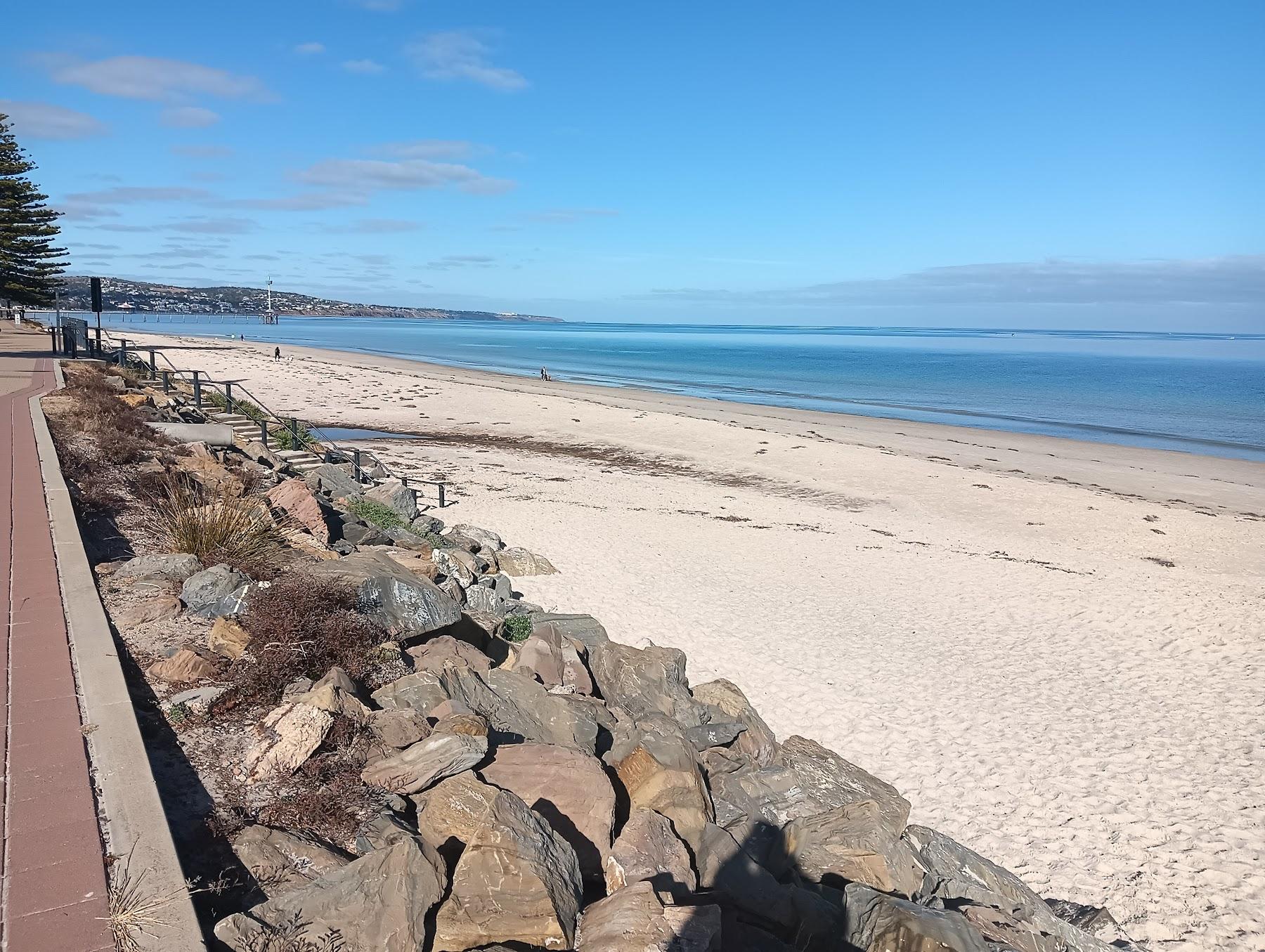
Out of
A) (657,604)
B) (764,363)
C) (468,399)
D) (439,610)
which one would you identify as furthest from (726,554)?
(764,363)

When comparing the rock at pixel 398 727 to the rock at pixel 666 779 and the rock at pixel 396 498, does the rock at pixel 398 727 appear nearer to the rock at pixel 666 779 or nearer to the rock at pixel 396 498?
the rock at pixel 666 779

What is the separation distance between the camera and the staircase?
1667 cm

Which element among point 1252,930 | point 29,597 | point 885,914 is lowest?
point 1252,930

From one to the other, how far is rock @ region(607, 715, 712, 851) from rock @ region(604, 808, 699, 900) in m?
0.29

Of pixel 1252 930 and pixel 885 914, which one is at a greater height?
pixel 885 914

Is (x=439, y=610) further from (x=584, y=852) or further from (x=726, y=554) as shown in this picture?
(x=726, y=554)

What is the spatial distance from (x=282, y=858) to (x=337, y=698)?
1.27m

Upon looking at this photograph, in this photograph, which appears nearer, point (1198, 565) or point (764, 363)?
point (1198, 565)

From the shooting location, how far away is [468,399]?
37719 mm

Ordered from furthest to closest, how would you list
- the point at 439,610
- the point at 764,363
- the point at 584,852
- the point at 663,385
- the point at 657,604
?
the point at 764,363 < the point at 663,385 < the point at 657,604 < the point at 439,610 < the point at 584,852

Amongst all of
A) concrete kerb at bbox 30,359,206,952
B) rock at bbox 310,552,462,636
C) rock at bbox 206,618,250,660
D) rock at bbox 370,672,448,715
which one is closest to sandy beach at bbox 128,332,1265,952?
rock at bbox 310,552,462,636

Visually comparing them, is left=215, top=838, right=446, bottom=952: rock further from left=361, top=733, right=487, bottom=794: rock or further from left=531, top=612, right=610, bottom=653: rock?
left=531, top=612, right=610, bottom=653: rock

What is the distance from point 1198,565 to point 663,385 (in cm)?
4332

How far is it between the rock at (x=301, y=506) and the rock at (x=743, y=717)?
15.7ft
